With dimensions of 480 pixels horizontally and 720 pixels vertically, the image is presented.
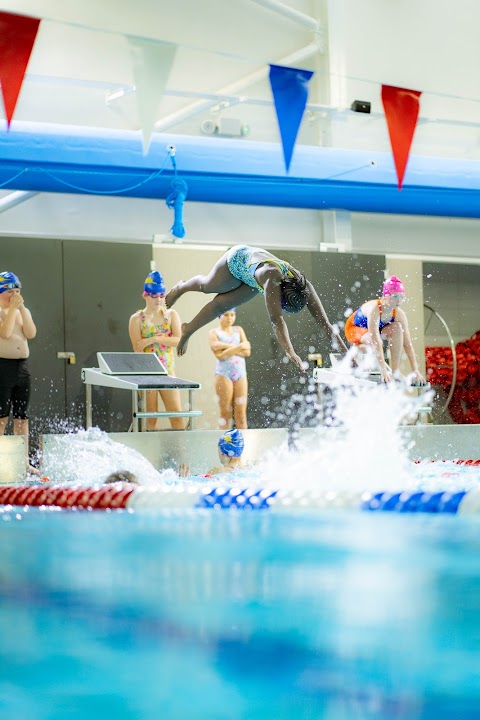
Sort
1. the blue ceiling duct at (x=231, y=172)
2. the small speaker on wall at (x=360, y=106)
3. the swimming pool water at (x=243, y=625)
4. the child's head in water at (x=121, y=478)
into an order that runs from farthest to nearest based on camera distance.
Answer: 1. the small speaker on wall at (x=360, y=106)
2. the blue ceiling duct at (x=231, y=172)
3. the child's head in water at (x=121, y=478)
4. the swimming pool water at (x=243, y=625)

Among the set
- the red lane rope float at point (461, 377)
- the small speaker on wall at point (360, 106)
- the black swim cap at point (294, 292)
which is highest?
the small speaker on wall at point (360, 106)

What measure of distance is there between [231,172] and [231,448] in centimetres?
329

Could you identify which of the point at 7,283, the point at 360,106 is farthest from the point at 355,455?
the point at 360,106

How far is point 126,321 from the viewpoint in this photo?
1035 centimetres

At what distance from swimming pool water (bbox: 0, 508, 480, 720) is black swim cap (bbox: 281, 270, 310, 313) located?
2.58m

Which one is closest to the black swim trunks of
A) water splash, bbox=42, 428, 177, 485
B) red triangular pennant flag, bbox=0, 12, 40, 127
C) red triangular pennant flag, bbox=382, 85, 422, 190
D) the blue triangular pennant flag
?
water splash, bbox=42, 428, 177, 485

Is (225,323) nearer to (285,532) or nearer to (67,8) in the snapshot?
(67,8)

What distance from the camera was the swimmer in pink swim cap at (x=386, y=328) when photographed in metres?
8.53

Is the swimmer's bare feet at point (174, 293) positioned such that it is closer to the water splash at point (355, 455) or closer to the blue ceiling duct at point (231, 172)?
the water splash at point (355, 455)

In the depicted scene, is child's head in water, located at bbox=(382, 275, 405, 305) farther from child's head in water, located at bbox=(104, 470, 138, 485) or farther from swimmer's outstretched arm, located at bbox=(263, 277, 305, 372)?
child's head in water, located at bbox=(104, 470, 138, 485)

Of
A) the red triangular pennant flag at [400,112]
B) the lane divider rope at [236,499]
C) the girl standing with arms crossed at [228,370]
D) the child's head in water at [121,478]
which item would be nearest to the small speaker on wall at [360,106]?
the red triangular pennant flag at [400,112]

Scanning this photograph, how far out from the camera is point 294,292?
6.12 metres

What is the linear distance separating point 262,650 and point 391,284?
6.76m

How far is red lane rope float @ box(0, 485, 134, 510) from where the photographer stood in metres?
4.81
